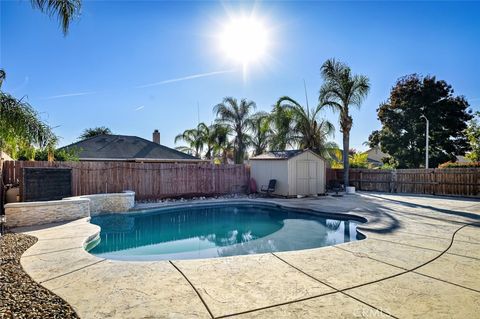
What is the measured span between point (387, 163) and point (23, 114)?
2714 centimetres

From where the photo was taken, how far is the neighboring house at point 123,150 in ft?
53.4

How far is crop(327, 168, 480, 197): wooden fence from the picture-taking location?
1298 cm

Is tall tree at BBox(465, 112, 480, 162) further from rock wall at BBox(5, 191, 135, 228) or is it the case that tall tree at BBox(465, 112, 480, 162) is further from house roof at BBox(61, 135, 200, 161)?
rock wall at BBox(5, 191, 135, 228)

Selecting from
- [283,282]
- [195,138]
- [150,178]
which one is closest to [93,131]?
[195,138]

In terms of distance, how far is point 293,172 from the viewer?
13.6m

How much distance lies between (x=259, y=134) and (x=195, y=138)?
9.89 meters

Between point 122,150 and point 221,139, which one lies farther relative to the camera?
point 221,139

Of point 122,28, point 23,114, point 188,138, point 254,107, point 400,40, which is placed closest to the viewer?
point 23,114

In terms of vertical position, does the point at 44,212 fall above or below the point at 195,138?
below

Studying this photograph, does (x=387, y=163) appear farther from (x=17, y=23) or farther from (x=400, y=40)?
(x=17, y=23)


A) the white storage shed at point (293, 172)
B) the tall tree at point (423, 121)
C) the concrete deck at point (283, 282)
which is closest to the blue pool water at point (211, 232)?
the concrete deck at point (283, 282)

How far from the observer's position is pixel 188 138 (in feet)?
99.2

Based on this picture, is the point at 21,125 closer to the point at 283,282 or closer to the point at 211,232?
the point at 211,232

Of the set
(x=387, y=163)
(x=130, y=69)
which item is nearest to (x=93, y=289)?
(x=130, y=69)
